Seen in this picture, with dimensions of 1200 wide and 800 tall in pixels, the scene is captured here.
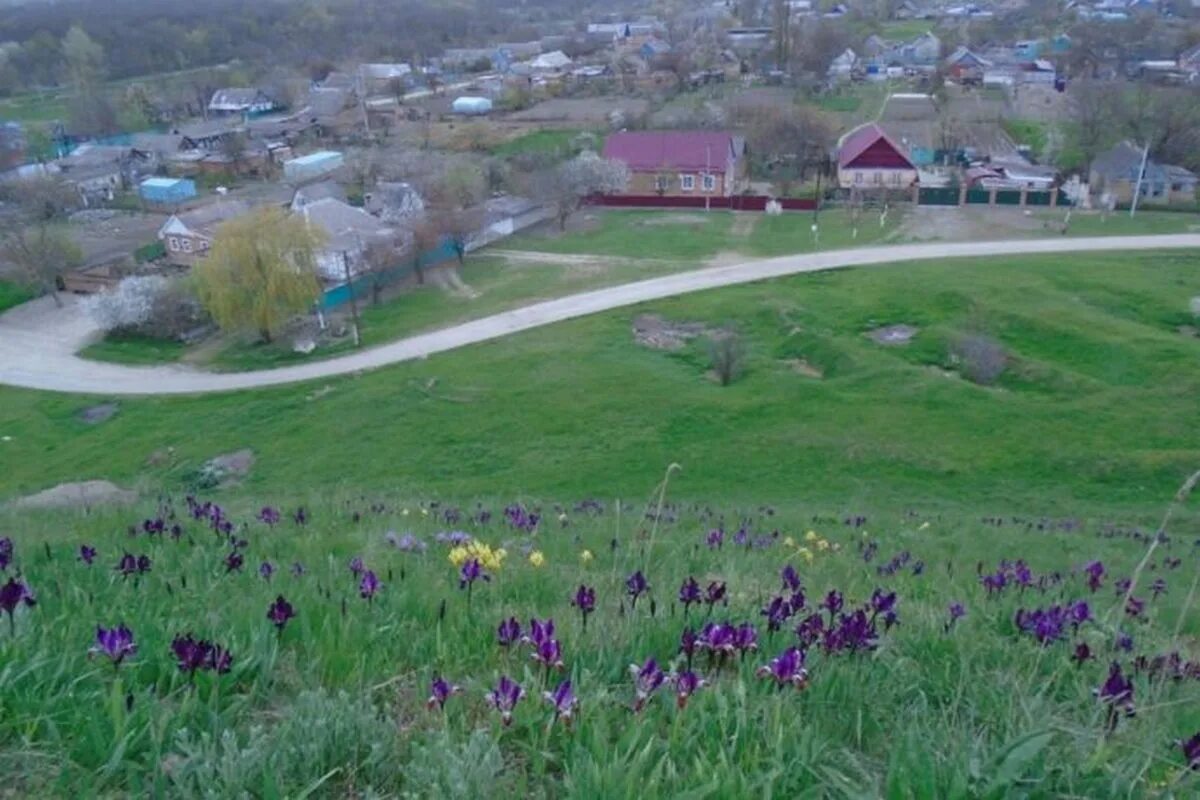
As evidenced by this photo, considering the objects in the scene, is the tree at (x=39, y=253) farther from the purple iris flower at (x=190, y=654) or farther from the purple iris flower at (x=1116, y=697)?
the purple iris flower at (x=1116, y=697)

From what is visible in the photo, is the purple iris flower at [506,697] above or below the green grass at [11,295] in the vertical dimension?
above

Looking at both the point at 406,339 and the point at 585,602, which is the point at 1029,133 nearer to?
the point at 406,339

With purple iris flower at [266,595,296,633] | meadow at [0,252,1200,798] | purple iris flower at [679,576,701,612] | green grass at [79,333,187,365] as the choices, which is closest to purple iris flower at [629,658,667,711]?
meadow at [0,252,1200,798]

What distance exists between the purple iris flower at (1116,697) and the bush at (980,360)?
A: 23.4m

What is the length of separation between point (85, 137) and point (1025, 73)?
73.7 m

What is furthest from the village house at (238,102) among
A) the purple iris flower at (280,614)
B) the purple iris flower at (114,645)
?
the purple iris flower at (114,645)

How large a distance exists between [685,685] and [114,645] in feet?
5.99

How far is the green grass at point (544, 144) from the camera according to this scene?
56.6 m

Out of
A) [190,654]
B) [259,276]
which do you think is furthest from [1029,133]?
[190,654]

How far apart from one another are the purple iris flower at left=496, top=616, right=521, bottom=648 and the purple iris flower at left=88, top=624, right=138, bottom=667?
121 centimetres

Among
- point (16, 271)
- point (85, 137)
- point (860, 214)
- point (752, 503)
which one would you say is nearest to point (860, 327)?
point (752, 503)

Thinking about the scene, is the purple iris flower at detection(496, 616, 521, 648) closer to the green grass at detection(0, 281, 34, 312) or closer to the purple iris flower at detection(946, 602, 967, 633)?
the purple iris flower at detection(946, 602, 967, 633)

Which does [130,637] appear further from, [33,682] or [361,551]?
[361,551]

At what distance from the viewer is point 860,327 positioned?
29.0 meters
